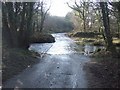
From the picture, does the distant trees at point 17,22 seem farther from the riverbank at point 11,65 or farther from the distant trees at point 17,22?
the riverbank at point 11,65

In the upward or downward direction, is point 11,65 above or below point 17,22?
below

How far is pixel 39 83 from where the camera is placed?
38.9 ft

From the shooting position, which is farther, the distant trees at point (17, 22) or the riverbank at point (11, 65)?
the distant trees at point (17, 22)

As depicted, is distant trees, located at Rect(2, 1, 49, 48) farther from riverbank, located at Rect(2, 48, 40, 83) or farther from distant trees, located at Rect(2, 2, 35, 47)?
riverbank, located at Rect(2, 48, 40, 83)

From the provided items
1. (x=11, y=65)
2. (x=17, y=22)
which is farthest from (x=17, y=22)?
(x=11, y=65)

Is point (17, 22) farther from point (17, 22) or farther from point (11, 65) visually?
point (11, 65)

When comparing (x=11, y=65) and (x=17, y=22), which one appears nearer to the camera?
(x=11, y=65)

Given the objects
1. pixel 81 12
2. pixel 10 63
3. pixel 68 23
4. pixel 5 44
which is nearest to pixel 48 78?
pixel 10 63

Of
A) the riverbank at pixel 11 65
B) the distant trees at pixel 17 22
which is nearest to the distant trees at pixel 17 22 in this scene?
the distant trees at pixel 17 22

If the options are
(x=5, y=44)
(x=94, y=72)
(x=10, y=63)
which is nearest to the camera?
(x=94, y=72)

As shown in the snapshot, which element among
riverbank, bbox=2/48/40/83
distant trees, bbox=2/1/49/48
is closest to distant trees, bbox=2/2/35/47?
distant trees, bbox=2/1/49/48

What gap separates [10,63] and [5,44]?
26.8ft

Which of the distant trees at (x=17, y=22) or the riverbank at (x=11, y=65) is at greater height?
the distant trees at (x=17, y=22)

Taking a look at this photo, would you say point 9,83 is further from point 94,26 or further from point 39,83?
point 94,26
